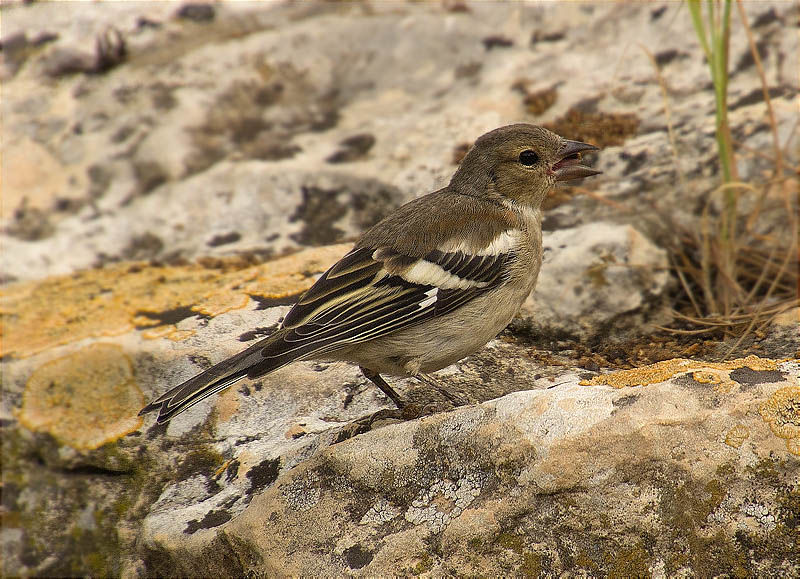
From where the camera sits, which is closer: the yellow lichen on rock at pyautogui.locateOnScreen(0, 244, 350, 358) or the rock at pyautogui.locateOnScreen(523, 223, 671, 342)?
the rock at pyautogui.locateOnScreen(523, 223, 671, 342)

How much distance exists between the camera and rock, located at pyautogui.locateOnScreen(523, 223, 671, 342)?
16.6 feet

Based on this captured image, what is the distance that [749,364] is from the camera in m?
3.59

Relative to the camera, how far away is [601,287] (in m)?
5.19

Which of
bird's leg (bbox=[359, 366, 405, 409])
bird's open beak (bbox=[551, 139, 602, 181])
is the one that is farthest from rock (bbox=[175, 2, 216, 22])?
bird's leg (bbox=[359, 366, 405, 409])

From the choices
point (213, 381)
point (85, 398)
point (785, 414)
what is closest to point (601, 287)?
point (785, 414)

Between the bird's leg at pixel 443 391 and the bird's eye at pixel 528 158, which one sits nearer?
the bird's leg at pixel 443 391

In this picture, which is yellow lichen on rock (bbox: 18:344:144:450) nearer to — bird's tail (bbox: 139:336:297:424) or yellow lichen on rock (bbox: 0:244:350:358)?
yellow lichen on rock (bbox: 0:244:350:358)

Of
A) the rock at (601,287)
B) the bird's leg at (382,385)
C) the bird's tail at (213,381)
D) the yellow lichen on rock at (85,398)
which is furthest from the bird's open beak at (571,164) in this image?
the yellow lichen on rock at (85,398)

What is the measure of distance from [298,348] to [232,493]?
792 millimetres

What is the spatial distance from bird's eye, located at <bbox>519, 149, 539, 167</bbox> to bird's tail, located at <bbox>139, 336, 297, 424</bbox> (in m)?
1.87

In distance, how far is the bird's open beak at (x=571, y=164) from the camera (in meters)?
4.76

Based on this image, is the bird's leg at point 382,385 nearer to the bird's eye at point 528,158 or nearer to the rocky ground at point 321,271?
the rocky ground at point 321,271

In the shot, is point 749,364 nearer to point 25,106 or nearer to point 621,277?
point 621,277

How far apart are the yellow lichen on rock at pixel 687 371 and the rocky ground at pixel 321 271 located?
21mm
